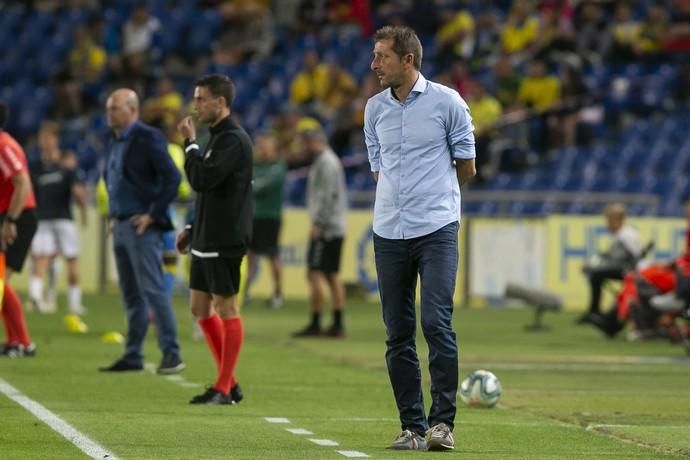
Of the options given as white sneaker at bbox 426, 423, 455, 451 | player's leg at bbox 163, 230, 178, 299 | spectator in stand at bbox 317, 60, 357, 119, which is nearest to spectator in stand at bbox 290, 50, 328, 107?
spectator in stand at bbox 317, 60, 357, 119

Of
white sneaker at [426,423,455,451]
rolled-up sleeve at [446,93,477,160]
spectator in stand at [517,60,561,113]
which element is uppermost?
spectator in stand at [517,60,561,113]

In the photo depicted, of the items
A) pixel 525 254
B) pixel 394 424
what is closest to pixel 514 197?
pixel 525 254

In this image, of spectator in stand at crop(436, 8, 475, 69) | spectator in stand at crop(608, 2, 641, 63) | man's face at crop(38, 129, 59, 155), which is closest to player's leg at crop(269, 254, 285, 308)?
man's face at crop(38, 129, 59, 155)

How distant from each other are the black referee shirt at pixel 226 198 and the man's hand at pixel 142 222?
1.96 m

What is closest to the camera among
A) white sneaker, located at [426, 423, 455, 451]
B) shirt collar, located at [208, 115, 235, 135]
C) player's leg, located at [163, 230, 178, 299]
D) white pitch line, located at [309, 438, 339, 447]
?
white sneaker, located at [426, 423, 455, 451]

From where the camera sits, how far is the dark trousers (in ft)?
72.4

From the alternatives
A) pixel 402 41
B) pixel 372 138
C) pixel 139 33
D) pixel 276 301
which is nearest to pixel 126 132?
pixel 372 138

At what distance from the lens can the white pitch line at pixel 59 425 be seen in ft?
30.6

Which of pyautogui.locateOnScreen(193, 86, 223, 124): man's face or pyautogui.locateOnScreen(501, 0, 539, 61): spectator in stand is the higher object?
pyautogui.locateOnScreen(501, 0, 539, 61): spectator in stand

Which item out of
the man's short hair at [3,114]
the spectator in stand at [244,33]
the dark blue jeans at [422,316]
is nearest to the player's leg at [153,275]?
the man's short hair at [3,114]

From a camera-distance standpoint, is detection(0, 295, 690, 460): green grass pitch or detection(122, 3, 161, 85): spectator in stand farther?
detection(122, 3, 161, 85): spectator in stand

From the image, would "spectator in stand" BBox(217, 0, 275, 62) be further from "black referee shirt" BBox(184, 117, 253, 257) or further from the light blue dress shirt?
the light blue dress shirt

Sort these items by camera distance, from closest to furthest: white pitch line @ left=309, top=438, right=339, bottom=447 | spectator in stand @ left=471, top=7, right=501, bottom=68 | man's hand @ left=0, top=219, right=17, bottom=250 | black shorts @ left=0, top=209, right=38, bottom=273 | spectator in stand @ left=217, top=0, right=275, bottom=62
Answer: white pitch line @ left=309, top=438, right=339, bottom=447, man's hand @ left=0, top=219, right=17, bottom=250, black shorts @ left=0, top=209, right=38, bottom=273, spectator in stand @ left=471, top=7, right=501, bottom=68, spectator in stand @ left=217, top=0, right=275, bottom=62

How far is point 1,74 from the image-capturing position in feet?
113
